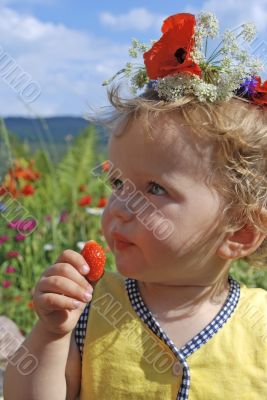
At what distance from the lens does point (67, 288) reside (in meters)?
1.50

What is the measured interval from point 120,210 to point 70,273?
19 centimetres

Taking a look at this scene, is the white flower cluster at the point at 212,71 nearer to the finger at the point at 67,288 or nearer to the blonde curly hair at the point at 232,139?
the blonde curly hair at the point at 232,139

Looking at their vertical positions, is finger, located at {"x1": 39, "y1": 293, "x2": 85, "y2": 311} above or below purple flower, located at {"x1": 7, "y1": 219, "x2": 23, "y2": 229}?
above

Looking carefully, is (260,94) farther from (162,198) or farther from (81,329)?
(81,329)

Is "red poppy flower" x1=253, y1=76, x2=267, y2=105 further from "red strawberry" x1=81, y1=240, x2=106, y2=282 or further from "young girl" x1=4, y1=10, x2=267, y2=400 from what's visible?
"red strawberry" x1=81, y1=240, x2=106, y2=282

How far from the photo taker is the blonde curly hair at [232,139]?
160cm

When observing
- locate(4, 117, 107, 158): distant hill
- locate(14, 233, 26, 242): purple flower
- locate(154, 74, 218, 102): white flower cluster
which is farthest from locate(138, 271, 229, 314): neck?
locate(4, 117, 107, 158): distant hill

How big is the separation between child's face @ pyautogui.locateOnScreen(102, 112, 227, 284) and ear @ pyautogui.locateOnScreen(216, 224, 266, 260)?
0.09 metres

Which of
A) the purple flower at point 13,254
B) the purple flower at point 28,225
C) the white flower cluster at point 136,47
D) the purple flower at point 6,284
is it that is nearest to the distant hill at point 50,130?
the purple flower at point 28,225

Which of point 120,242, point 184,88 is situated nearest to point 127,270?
point 120,242

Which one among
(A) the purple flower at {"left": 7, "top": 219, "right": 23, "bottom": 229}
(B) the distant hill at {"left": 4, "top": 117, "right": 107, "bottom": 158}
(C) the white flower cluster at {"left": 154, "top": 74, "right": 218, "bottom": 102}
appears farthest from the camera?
(B) the distant hill at {"left": 4, "top": 117, "right": 107, "bottom": 158}

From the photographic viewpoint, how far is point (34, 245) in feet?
13.1

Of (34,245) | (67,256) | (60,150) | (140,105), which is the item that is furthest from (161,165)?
(60,150)

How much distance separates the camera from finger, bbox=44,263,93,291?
1.52 metres
